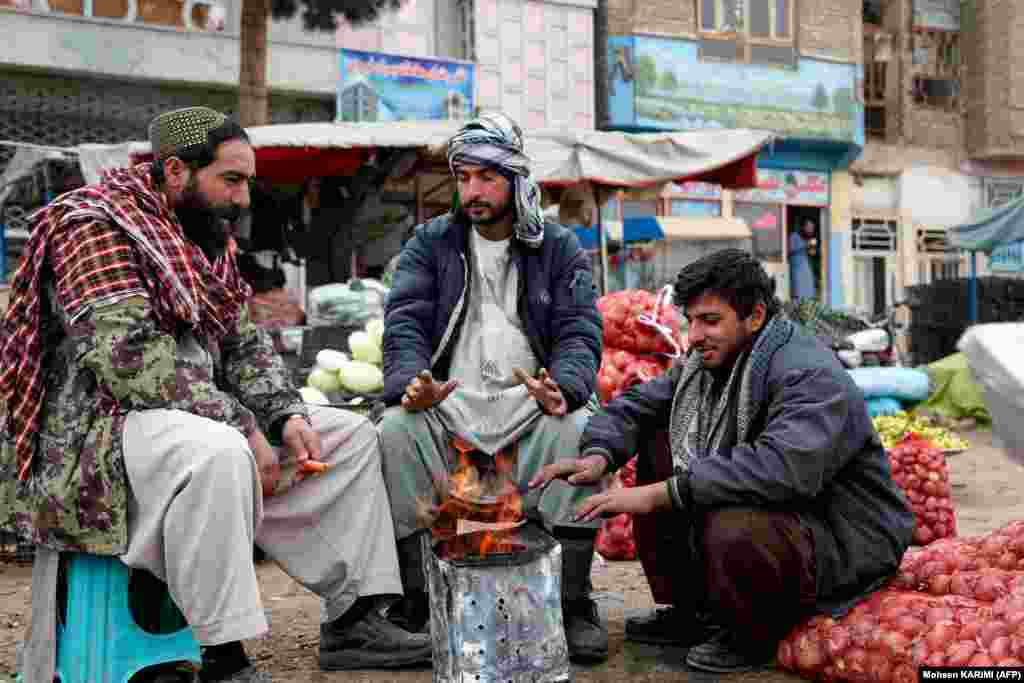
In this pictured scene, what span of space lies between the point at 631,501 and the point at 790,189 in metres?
18.5

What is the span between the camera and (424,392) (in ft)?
10.5

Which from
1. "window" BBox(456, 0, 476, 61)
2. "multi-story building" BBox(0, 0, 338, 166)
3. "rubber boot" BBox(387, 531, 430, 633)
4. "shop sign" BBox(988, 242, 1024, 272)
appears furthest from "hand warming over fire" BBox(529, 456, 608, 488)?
"shop sign" BBox(988, 242, 1024, 272)

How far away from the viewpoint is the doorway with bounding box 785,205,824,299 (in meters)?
20.2

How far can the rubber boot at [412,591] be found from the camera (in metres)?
3.27

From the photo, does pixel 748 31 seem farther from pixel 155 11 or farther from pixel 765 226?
pixel 155 11

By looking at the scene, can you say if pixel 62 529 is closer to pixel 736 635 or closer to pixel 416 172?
pixel 736 635

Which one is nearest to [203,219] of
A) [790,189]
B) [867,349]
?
[867,349]

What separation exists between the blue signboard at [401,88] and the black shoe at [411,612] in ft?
39.1

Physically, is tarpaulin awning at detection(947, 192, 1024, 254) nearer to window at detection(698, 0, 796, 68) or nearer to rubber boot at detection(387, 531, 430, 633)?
window at detection(698, 0, 796, 68)

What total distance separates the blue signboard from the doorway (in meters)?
7.44

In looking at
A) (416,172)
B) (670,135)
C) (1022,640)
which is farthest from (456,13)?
(1022,640)

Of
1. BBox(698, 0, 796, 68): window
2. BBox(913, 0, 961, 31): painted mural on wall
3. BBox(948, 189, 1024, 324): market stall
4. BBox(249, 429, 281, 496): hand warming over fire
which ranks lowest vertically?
BBox(249, 429, 281, 496): hand warming over fire

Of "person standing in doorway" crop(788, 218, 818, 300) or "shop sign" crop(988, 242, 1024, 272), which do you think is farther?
"shop sign" crop(988, 242, 1024, 272)

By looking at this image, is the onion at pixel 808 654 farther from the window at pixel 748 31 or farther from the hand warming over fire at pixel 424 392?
the window at pixel 748 31
